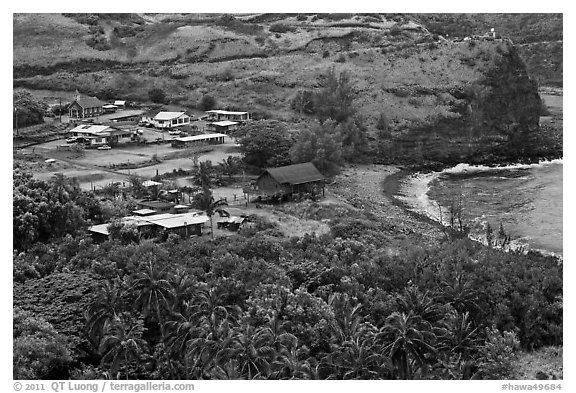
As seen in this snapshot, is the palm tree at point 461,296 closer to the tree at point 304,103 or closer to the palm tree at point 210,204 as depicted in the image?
the palm tree at point 210,204

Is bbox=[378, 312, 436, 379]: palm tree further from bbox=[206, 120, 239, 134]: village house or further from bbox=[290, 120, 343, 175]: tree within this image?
bbox=[206, 120, 239, 134]: village house

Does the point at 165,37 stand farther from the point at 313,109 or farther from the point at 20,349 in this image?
the point at 20,349

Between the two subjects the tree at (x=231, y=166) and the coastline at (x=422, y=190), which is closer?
the coastline at (x=422, y=190)

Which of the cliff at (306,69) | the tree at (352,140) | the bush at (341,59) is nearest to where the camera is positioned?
the tree at (352,140)

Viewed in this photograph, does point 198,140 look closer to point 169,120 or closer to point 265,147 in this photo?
point 169,120

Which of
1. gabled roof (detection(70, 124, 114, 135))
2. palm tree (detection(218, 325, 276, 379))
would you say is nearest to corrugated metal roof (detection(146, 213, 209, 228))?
palm tree (detection(218, 325, 276, 379))

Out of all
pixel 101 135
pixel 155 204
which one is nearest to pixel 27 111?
pixel 101 135

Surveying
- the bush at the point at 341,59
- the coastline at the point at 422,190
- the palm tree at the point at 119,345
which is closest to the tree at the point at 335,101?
the coastline at the point at 422,190
